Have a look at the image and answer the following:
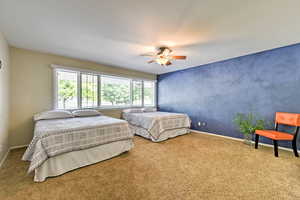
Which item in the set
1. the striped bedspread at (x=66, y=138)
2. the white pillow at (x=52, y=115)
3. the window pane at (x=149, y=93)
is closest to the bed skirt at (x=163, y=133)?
the striped bedspread at (x=66, y=138)

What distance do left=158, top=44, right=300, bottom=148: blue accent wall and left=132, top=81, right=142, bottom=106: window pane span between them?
1409 millimetres

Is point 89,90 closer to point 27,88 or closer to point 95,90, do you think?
point 95,90

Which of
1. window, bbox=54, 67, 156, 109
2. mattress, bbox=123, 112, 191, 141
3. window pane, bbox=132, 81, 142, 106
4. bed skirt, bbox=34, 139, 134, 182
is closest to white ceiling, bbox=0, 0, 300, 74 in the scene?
window, bbox=54, 67, 156, 109

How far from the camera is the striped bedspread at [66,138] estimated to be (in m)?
1.84

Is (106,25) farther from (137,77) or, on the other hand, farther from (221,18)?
(137,77)

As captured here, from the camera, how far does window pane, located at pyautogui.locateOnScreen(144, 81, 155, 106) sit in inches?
227

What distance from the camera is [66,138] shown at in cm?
205

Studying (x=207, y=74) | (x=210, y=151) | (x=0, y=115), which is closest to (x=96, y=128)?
(x=0, y=115)

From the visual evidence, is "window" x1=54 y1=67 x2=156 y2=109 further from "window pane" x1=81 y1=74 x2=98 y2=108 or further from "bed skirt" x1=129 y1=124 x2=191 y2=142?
"bed skirt" x1=129 y1=124 x2=191 y2=142

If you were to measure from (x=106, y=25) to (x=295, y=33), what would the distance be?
3.41 meters

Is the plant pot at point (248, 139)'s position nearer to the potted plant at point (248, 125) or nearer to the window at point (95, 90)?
the potted plant at point (248, 125)

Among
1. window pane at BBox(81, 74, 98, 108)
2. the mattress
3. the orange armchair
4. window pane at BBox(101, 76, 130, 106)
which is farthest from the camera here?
window pane at BBox(101, 76, 130, 106)

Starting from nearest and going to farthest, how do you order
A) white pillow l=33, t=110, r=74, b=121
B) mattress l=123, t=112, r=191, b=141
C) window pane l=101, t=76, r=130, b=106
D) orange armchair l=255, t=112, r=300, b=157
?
orange armchair l=255, t=112, r=300, b=157
white pillow l=33, t=110, r=74, b=121
mattress l=123, t=112, r=191, b=141
window pane l=101, t=76, r=130, b=106

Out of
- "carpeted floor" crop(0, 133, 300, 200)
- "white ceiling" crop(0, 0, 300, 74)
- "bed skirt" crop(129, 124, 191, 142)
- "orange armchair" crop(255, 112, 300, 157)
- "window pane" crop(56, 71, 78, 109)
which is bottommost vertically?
"carpeted floor" crop(0, 133, 300, 200)
